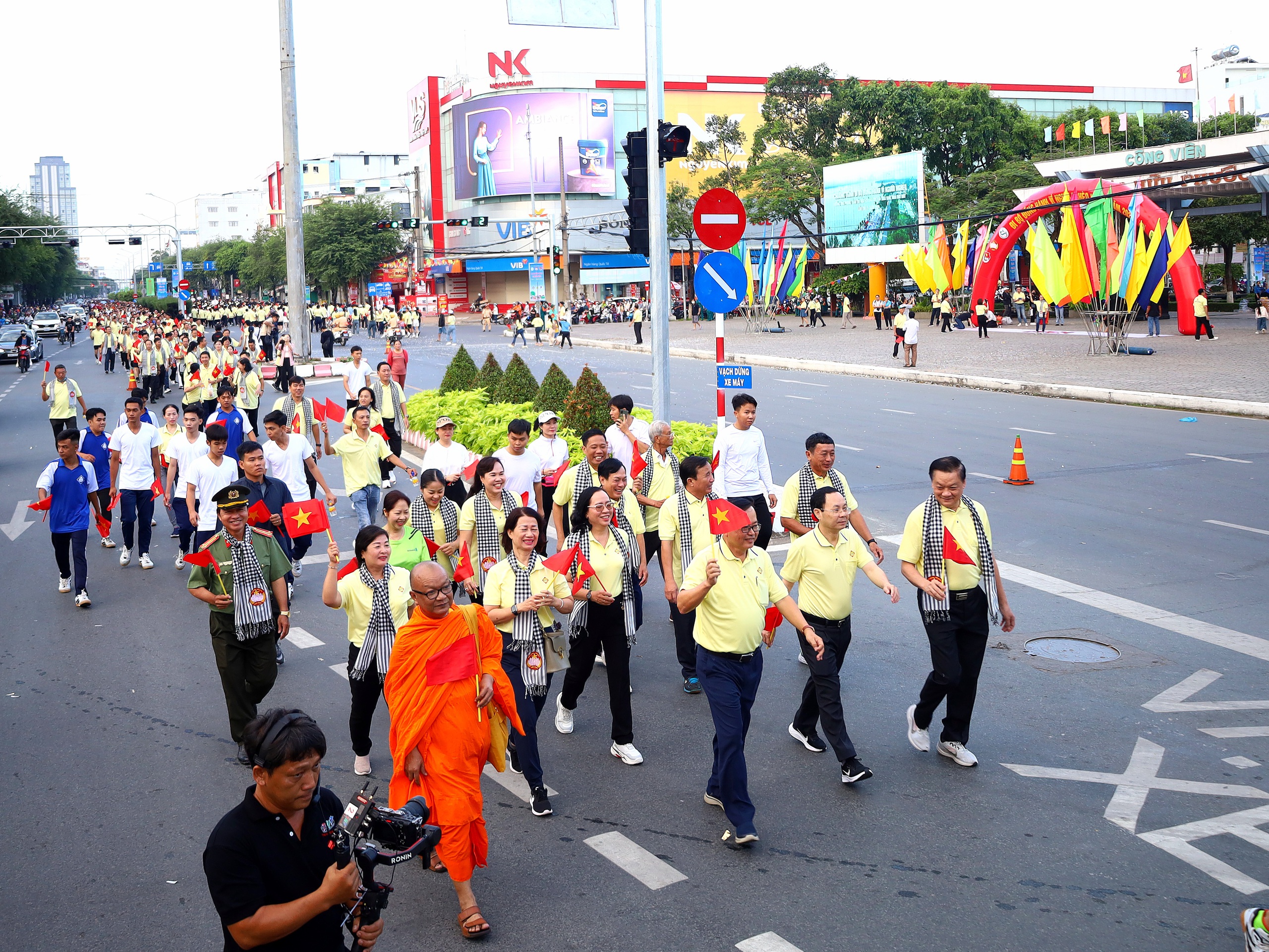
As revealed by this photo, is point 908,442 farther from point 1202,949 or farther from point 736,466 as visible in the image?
point 1202,949

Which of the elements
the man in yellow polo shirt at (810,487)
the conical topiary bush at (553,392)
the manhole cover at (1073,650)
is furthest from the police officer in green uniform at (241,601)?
the conical topiary bush at (553,392)

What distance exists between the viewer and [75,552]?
10594 millimetres

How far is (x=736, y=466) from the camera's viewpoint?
9.32 m

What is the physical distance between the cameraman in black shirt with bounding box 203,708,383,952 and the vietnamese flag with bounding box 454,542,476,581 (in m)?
3.67

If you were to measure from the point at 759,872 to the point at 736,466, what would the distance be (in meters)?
4.43

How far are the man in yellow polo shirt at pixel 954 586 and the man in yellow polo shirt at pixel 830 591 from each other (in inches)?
9.4

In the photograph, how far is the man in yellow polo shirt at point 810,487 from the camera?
764 cm

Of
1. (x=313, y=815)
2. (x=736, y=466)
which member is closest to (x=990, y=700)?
(x=736, y=466)

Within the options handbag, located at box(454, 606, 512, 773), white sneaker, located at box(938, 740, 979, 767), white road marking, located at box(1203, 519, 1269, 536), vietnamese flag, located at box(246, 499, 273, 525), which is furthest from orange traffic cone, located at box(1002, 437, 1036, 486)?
handbag, located at box(454, 606, 512, 773)

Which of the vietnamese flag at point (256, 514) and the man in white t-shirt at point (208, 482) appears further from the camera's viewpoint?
the man in white t-shirt at point (208, 482)

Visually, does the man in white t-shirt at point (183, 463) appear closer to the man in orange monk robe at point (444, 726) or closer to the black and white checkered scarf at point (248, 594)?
the black and white checkered scarf at point (248, 594)

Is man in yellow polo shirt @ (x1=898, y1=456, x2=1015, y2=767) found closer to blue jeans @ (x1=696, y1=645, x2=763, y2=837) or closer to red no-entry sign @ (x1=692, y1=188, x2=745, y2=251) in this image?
blue jeans @ (x1=696, y1=645, x2=763, y2=837)

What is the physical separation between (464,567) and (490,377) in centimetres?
1190

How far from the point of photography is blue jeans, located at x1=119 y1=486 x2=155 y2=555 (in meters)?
12.0
